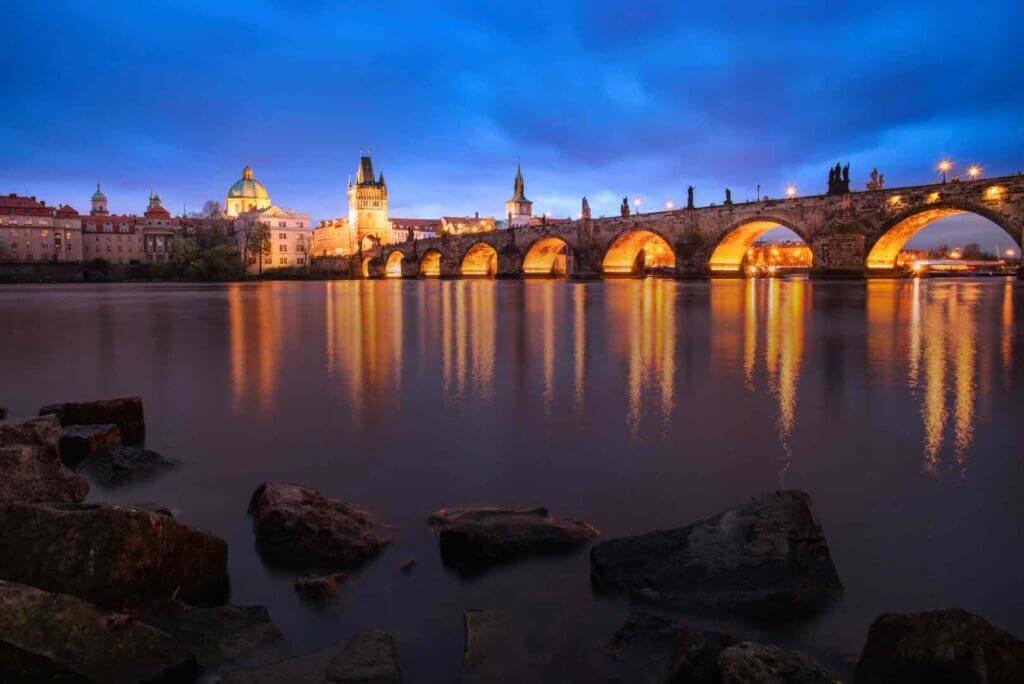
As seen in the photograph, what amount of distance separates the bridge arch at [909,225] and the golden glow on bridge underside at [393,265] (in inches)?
2712

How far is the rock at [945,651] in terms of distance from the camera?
1.95 metres

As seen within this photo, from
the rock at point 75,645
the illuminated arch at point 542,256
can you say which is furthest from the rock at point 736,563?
the illuminated arch at point 542,256

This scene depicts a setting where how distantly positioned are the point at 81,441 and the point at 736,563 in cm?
475

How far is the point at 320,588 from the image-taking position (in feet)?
9.82

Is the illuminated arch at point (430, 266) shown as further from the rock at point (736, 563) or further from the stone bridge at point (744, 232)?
the rock at point (736, 563)

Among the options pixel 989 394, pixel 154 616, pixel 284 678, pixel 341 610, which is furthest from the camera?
pixel 989 394

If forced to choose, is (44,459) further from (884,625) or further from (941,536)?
(941,536)

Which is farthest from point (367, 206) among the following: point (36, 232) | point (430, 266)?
point (36, 232)

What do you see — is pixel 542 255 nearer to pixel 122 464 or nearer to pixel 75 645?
pixel 122 464

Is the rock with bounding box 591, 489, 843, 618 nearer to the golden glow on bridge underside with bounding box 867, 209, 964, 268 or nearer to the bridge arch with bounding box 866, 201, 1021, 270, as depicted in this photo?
the bridge arch with bounding box 866, 201, 1021, 270

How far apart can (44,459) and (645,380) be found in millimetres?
5874

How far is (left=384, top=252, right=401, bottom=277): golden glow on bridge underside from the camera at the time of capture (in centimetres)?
9860

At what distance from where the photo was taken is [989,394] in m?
6.79

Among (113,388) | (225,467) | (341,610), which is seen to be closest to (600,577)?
(341,610)
